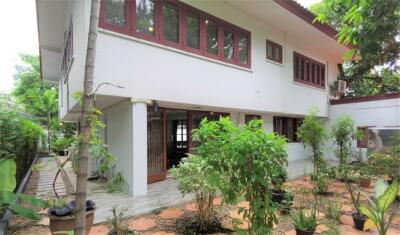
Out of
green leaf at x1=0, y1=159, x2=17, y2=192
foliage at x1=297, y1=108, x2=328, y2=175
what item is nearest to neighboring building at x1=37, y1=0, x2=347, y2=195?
green leaf at x1=0, y1=159, x2=17, y2=192

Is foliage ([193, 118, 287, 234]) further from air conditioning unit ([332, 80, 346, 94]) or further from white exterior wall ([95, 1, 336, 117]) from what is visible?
air conditioning unit ([332, 80, 346, 94])

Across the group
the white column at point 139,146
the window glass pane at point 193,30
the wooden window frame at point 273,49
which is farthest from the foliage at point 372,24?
the wooden window frame at point 273,49

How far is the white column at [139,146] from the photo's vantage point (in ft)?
23.4

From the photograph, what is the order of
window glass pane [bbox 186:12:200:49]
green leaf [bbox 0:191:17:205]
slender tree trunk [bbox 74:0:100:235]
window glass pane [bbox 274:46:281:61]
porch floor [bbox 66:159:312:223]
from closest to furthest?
slender tree trunk [bbox 74:0:100:235] → green leaf [bbox 0:191:17:205] → porch floor [bbox 66:159:312:223] → window glass pane [bbox 186:12:200:49] → window glass pane [bbox 274:46:281:61]

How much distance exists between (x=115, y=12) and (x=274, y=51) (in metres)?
7.94

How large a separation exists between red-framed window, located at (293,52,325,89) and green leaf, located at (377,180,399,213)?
10.7m

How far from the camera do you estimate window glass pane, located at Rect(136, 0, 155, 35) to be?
24.0 ft

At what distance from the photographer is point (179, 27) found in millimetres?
8297

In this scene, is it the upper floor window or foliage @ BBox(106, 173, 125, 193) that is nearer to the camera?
foliage @ BBox(106, 173, 125, 193)

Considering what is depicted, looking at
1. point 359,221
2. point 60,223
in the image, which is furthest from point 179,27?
point 359,221

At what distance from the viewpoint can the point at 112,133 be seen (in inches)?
353

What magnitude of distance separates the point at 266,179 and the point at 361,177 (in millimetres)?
6712

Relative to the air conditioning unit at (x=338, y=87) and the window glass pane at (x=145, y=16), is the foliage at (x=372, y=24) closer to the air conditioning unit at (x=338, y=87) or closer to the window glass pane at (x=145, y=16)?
the window glass pane at (x=145, y=16)

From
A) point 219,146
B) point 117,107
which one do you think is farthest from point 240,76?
point 219,146
